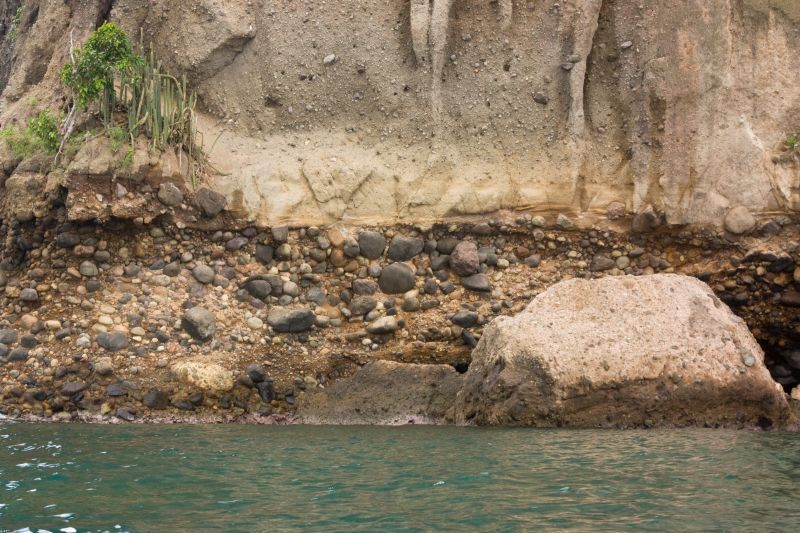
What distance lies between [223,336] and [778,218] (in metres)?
5.25

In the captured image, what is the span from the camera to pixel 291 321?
8062 millimetres

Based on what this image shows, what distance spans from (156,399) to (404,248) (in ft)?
8.78

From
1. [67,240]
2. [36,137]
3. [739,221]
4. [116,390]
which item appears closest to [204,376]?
[116,390]

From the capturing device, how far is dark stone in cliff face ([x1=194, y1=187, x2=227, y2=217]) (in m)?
8.53

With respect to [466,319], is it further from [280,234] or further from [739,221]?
[739,221]

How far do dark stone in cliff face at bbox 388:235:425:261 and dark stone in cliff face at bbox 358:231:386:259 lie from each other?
0.10 metres

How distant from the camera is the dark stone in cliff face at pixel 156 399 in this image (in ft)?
24.7

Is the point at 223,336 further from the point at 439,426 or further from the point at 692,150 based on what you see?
the point at 692,150

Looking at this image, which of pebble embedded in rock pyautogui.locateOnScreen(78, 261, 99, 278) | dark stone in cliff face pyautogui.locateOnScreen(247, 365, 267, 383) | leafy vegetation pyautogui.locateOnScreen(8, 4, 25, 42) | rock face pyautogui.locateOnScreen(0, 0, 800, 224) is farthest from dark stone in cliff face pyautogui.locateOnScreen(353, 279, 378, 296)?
leafy vegetation pyautogui.locateOnScreen(8, 4, 25, 42)

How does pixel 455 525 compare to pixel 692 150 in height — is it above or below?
below

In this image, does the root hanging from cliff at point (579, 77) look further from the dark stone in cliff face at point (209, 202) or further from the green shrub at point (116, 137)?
the green shrub at point (116, 137)

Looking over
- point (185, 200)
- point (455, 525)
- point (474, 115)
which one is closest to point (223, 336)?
point (185, 200)

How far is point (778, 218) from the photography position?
8.23m

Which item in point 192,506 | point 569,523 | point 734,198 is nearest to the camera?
point 569,523
